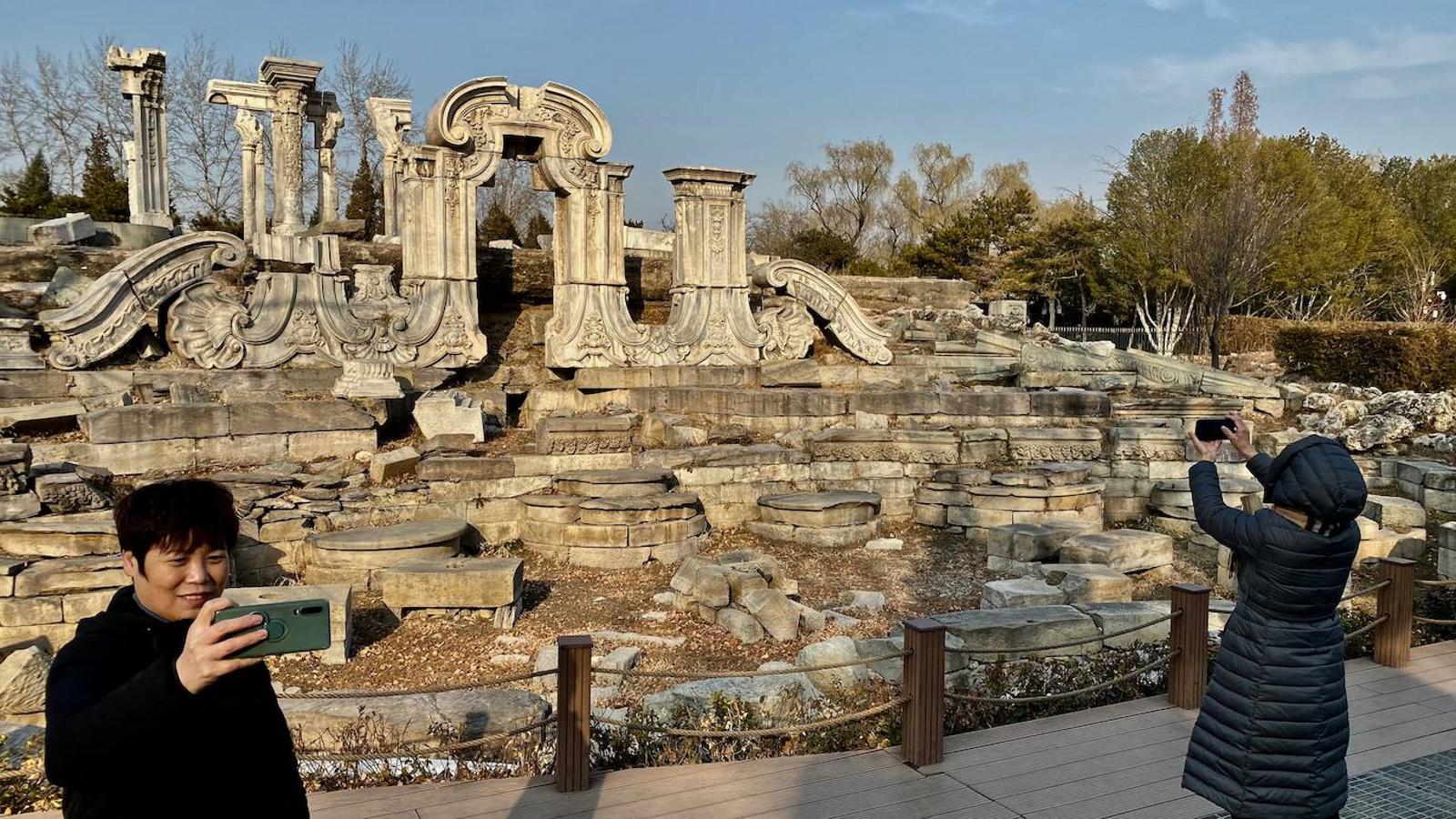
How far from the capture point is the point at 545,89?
1229cm

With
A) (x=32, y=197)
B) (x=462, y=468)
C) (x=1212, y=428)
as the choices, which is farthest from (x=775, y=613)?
(x=32, y=197)

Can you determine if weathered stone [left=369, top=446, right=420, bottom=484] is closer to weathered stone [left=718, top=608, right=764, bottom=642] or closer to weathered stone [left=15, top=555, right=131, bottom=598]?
weathered stone [left=15, top=555, right=131, bottom=598]

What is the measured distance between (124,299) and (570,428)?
196 inches

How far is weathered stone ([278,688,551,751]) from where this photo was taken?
463 cm

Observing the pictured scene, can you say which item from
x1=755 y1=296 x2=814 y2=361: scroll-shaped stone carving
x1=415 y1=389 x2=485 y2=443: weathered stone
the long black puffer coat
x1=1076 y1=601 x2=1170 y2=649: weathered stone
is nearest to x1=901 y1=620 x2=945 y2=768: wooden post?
the long black puffer coat

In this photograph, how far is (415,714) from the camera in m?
4.76

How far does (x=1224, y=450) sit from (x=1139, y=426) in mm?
1004

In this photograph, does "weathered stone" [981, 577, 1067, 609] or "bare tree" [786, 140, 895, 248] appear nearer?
"weathered stone" [981, 577, 1067, 609]

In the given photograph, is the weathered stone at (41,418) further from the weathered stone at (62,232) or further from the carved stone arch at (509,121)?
the weathered stone at (62,232)

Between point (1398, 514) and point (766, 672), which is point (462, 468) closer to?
point (766, 672)

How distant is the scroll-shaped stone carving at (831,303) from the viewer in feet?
44.6

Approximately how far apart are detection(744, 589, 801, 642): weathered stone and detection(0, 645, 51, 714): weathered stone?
167 inches

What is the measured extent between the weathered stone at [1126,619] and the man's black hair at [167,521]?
18.3ft

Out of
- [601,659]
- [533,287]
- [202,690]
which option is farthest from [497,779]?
[533,287]
